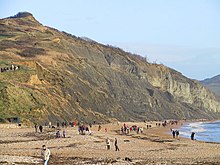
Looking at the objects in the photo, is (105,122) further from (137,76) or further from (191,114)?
(191,114)

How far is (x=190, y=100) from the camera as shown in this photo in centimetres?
18312

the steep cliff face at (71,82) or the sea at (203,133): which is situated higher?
the steep cliff face at (71,82)

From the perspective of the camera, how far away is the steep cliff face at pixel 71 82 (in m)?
63.7

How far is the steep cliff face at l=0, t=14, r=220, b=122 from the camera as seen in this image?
63688 mm

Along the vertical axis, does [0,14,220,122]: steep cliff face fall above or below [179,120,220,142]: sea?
above

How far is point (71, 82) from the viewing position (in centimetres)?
8400

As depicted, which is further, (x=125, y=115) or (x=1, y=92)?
(x=125, y=115)

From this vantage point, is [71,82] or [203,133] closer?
[203,133]

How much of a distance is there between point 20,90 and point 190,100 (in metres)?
130

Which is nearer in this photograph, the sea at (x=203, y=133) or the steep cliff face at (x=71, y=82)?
the sea at (x=203, y=133)

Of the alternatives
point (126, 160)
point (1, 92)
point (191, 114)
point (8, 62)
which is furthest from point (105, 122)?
point (191, 114)

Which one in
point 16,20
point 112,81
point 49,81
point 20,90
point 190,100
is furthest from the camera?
point 190,100

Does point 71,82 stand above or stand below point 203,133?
above

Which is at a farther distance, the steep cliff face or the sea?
the steep cliff face
